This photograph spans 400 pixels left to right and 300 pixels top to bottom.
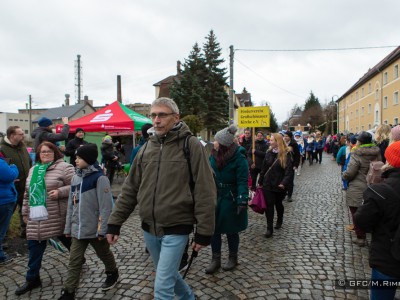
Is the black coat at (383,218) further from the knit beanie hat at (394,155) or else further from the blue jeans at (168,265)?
the blue jeans at (168,265)

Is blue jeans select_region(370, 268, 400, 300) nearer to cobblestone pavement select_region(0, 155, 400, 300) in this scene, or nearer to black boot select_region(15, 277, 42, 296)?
cobblestone pavement select_region(0, 155, 400, 300)

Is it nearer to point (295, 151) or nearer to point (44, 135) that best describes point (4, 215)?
point (44, 135)

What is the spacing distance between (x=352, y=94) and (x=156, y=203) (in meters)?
60.3

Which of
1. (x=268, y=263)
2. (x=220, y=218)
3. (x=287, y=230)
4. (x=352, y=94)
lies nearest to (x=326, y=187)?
(x=287, y=230)

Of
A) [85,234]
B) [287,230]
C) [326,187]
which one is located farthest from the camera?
[326,187]

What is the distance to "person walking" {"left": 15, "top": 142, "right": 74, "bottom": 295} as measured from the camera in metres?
3.60

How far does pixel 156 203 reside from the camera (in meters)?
2.42

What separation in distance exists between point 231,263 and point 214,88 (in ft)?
109

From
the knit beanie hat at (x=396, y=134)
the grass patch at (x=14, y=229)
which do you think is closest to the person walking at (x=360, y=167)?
the knit beanie hat at (x=396, y=134)

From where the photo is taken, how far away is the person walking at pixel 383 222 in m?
2.34

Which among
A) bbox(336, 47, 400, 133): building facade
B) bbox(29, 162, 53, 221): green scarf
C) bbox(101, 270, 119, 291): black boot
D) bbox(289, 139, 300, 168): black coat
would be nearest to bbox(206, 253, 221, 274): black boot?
bbox(101, 270, 119, 291): black boot

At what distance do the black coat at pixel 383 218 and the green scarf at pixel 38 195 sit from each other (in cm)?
332

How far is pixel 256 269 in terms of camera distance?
13.4ft

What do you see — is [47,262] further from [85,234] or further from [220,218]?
[220,218]
